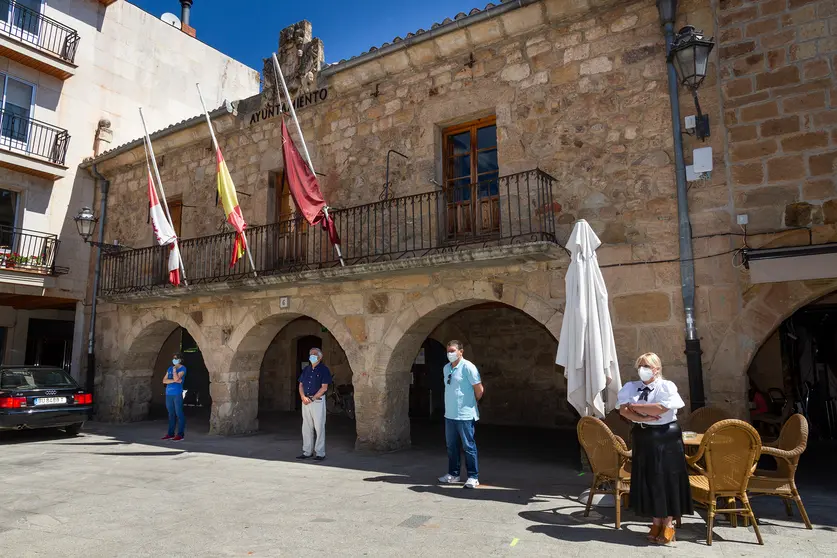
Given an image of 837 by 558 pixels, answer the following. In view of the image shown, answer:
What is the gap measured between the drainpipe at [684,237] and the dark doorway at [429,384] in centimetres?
737

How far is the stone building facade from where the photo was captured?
5969 mm

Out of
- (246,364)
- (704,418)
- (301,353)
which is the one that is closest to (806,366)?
(704,418)

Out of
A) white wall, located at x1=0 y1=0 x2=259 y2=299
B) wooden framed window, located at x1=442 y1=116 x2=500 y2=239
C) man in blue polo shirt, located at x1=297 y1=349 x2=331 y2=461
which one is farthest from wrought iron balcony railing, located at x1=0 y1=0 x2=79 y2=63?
man in blue polo shirt, located at x1=297 y1=349 x2=331 y2=461

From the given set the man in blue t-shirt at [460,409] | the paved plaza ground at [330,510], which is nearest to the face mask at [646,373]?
the paved plaza ground at [330,510]

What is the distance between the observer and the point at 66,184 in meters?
13.1

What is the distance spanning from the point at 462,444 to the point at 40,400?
7.48 m

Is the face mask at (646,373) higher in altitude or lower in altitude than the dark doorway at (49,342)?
lower

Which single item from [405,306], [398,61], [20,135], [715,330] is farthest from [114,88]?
[715,330]

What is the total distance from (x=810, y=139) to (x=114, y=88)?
49.3ft

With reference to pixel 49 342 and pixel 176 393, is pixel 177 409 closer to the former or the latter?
pixel 176 393

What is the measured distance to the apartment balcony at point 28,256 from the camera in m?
11.7

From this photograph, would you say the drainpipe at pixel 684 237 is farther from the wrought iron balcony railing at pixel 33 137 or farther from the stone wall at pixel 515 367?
the wrought iron balcony railing at pixel 33 137

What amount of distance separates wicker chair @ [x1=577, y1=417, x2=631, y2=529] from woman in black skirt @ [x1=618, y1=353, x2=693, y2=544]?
0.41 meters

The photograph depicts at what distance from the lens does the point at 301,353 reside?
48.3 feet
